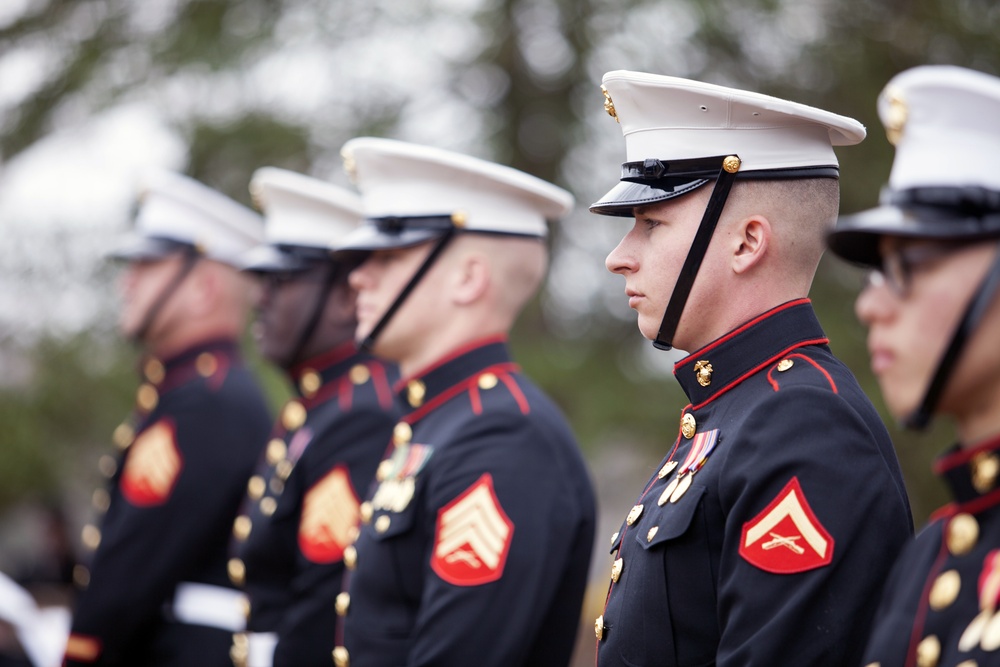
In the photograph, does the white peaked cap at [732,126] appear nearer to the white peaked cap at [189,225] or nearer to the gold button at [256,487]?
the gold button at [256,487]

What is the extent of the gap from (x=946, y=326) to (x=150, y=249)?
187 inches

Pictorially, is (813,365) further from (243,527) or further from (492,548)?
(243,527)

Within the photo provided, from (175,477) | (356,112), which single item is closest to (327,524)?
(175,477)

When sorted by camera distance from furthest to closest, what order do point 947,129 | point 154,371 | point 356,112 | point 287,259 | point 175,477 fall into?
point 356,112 → point 154,371 → point 175,477 → point 287,259 → point 947,129

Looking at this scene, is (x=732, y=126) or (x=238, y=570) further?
(x=238, y=570)

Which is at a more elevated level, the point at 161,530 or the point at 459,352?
the point at 459,352

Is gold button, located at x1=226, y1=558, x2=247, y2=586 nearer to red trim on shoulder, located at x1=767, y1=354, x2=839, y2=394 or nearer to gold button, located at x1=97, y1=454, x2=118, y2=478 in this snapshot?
gold button, located at x1=97, y1=454, x2=118, y2=478

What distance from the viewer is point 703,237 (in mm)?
2793

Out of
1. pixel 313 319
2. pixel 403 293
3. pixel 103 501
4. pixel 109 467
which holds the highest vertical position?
pixel 403 293

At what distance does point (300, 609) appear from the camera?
4414mm

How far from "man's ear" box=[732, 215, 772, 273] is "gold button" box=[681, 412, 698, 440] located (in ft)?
1.18

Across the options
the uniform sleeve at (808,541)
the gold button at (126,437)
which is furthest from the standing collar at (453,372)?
the gold button at (126,437)

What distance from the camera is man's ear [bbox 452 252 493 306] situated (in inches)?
157

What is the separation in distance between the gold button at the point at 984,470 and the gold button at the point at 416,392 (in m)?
2.19
